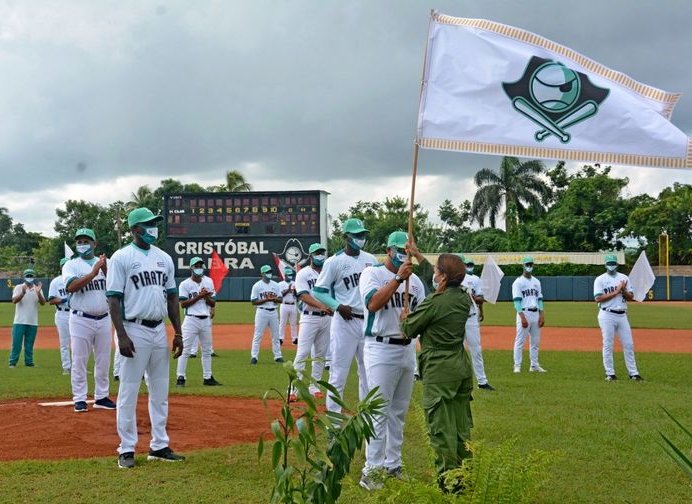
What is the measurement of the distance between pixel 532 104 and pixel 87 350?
714 cm

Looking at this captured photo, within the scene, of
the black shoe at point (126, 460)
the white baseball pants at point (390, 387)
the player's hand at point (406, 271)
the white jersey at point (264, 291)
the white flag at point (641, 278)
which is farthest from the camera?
the white jersey at point (264, 291)

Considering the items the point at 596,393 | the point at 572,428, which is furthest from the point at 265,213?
the point at 572,428

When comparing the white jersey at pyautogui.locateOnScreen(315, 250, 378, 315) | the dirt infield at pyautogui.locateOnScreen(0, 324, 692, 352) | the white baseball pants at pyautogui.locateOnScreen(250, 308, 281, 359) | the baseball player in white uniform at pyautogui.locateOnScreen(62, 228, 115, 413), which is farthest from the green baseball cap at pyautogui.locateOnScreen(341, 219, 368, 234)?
the dirt infield at pyautogui.locateOnScreen(0, 324, 692, 352)

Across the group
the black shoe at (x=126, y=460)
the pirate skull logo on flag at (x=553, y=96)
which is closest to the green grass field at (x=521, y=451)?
the black shoe at (x=126, y=460)

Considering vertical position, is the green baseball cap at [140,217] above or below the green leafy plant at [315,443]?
above

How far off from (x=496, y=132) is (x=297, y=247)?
3247 centimetres

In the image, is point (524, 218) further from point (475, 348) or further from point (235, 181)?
point (475, 348)

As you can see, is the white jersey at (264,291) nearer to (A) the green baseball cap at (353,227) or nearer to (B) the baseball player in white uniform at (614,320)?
(B) the baseball player in white uniform at (614,320)

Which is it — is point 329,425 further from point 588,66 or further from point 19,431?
point 19,431

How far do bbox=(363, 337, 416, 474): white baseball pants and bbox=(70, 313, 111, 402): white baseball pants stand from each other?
5308 millimetres

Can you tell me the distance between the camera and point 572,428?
9.10 m

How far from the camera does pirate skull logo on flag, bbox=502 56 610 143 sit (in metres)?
6.73

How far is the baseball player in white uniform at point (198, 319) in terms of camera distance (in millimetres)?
13148

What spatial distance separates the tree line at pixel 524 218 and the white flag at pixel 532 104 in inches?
1881
